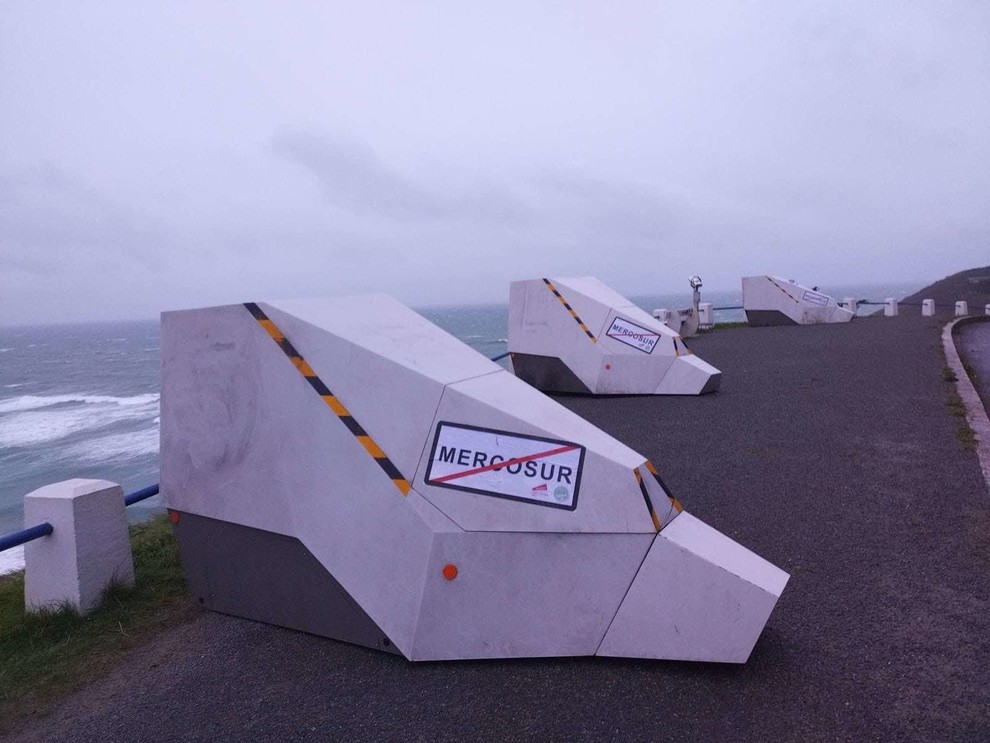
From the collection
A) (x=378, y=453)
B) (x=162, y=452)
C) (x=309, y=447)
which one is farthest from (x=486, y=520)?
(x=162, y=452)

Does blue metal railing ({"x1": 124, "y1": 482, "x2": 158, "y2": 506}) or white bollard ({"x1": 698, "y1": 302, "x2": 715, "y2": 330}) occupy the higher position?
white bollard ({"x1": 698, "y1": 302, "x2": 715, "y2": 330})


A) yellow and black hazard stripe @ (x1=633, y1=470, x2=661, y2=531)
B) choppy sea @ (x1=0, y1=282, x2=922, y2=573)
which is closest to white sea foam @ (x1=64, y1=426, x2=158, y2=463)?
choppy sea @ (x1=0, y1=282, x2=922, y2=573)

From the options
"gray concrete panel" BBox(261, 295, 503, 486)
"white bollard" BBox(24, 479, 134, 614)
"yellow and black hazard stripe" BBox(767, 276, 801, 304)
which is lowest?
"white bollard" BBox(24, 479, 134, 614)

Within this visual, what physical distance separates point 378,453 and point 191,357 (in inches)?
62.6

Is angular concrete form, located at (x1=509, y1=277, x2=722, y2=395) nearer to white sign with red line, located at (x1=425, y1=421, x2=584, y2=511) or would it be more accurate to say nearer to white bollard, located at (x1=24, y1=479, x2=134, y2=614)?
white sign with red line, located at (x1=425, y1=421, x2=584, y2=511)

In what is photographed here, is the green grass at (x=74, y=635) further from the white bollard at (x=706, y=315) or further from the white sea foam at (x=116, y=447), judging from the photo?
the white sea foam at (x=116, y=447)

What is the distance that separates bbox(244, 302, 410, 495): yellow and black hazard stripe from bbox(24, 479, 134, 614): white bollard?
1747mm

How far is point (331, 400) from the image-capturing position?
430 centimetres

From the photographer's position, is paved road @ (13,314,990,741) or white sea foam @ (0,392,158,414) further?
white sea foam @ (0,392,158,414)

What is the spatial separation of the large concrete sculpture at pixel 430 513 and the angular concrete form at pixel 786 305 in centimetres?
2467

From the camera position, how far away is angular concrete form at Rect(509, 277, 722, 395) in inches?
492

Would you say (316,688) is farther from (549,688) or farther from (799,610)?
(799,610)

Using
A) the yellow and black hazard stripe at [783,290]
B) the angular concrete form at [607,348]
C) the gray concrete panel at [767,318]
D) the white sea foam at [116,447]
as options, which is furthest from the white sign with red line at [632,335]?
the white sea foam at [116,447]

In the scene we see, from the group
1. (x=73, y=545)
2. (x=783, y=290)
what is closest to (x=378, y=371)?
(x=73, y=545)
